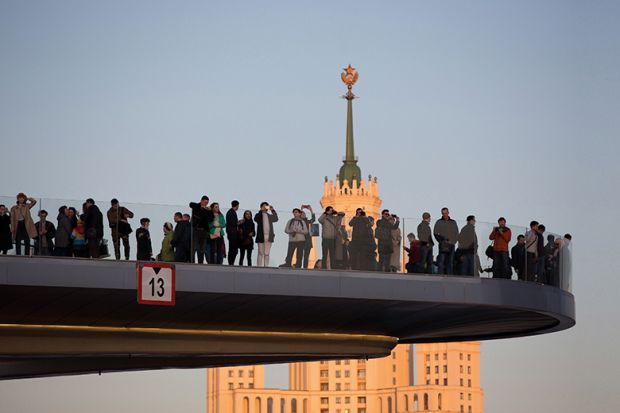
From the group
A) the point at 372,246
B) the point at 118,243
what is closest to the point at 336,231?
the point at 372,246

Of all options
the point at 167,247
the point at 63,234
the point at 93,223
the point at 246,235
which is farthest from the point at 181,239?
the point at 63,234

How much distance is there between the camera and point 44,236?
45.1m

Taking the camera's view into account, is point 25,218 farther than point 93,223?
No

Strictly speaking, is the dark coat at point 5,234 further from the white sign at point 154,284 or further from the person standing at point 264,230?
the person standing at point 264,230

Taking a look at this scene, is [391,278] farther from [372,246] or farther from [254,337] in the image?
[254,337]

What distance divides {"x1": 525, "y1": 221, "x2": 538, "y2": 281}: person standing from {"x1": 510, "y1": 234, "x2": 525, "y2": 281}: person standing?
0.09 meters

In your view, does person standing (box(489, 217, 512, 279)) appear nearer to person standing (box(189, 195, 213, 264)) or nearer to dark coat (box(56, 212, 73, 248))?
person standing (box(189, 195, 213, 264))

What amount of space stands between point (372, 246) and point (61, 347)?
8341mm

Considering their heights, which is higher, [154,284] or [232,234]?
[232,234]

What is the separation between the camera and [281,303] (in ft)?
159

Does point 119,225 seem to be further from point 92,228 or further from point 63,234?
point 63,234

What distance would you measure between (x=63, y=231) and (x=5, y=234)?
4.45ft

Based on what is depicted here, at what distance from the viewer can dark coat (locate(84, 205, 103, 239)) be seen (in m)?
45.4

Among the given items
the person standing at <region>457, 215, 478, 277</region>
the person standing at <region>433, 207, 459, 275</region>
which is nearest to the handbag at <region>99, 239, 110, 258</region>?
the person standing at <region>433, 207, 459, 275</region>
